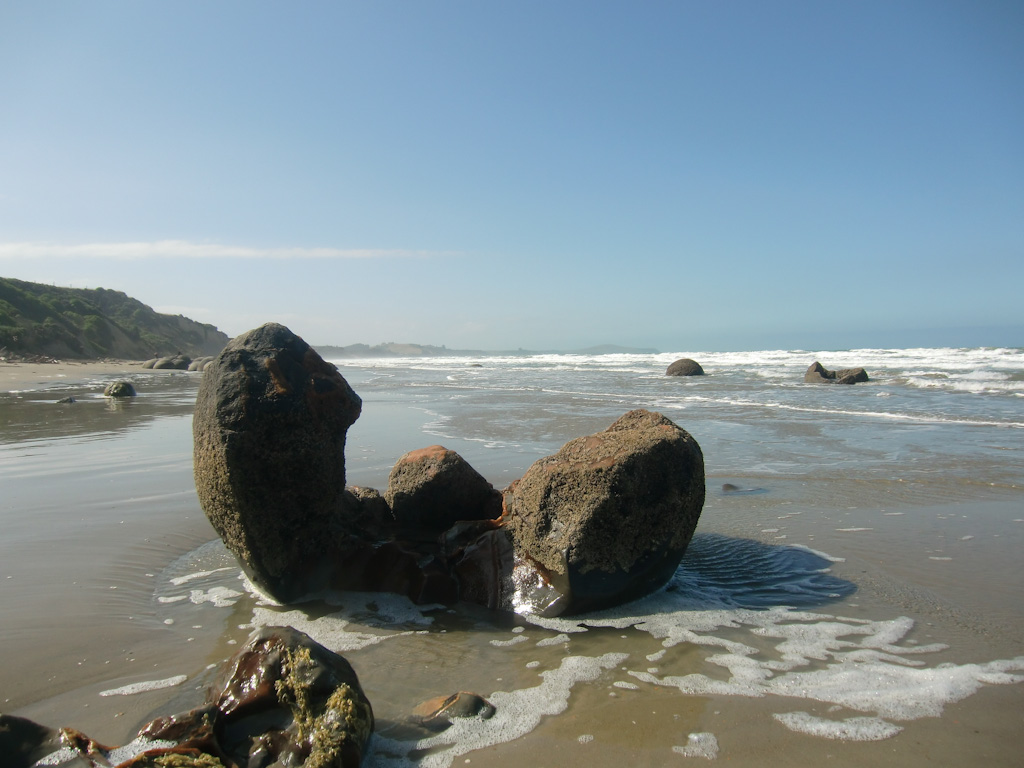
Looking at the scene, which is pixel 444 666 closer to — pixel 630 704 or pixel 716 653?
pixel 630 704

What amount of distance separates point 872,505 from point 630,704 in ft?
14.2

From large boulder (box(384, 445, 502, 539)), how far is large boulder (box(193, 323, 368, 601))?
696 mm

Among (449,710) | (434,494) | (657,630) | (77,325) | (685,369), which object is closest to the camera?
(449,710)

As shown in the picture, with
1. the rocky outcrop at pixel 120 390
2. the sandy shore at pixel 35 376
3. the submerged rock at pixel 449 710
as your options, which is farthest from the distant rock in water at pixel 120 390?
the submerged rock at pixel 449 710

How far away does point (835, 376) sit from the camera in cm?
2286

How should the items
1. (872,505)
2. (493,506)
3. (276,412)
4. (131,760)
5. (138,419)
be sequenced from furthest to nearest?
1. (138,419)
2. (872,505)
3. (493,506)
4. (276,412)
5. (131,760)

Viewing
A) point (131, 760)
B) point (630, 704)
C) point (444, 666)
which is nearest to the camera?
point (131, 760)

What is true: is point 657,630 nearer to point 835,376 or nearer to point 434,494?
point 434,494

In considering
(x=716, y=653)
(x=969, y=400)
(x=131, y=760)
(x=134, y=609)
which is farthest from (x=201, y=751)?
(x=969, y=400)

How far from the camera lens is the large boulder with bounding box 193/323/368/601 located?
3869 millimetres

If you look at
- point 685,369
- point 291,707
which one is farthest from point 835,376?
point 291,707

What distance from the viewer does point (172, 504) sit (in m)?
6.23

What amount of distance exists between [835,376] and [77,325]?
43854 mm

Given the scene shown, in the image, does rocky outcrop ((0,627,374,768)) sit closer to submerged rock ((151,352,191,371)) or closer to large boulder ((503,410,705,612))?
large boulder ((503,410,705,612))
